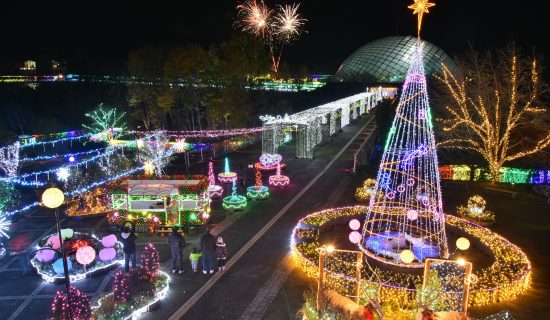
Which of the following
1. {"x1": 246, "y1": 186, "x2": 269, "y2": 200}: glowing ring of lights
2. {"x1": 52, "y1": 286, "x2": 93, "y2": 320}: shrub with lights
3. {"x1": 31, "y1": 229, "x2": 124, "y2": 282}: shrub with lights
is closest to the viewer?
{"x1": 52, "y1": 286, "x2": 93, "y2": 320}: shrub with lights

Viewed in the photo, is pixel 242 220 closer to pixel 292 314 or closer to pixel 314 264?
pixel 314 264

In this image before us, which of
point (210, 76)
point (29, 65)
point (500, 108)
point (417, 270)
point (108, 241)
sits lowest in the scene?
point (417, 270)

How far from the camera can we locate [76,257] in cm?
1097

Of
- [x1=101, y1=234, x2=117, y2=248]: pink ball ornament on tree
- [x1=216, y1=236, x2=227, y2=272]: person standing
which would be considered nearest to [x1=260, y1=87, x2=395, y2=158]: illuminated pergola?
[x1=216, y1=236, x2=227, y2=272]: person standing

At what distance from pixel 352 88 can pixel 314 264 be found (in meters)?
57.1

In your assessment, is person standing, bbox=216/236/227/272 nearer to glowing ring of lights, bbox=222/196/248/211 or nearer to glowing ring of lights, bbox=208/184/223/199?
glowing ring of lights, bbox=222/196/248/211

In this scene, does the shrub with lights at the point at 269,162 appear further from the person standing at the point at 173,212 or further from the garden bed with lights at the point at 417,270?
the person standing at the point at 173,212

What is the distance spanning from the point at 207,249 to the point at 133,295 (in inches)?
100

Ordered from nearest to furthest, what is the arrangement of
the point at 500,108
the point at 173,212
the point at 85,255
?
the point at 85,255
the point at 173,212
the point at 500,108

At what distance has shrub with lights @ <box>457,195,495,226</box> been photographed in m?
15.3

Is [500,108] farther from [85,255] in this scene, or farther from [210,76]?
[210,76]

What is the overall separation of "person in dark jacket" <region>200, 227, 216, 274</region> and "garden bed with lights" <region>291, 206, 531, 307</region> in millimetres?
2432

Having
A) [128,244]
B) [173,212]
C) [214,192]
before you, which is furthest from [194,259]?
[214,192]

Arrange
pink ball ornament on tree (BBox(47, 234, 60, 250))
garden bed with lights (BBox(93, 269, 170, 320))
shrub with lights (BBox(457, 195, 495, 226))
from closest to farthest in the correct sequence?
garden bed with lights (BBox(93, 269, 170, 320))
pink ball ornament on tree (BBox(47, 234, 60, 250))
shrub with lights (BBox(457, 195, 495, 226))
